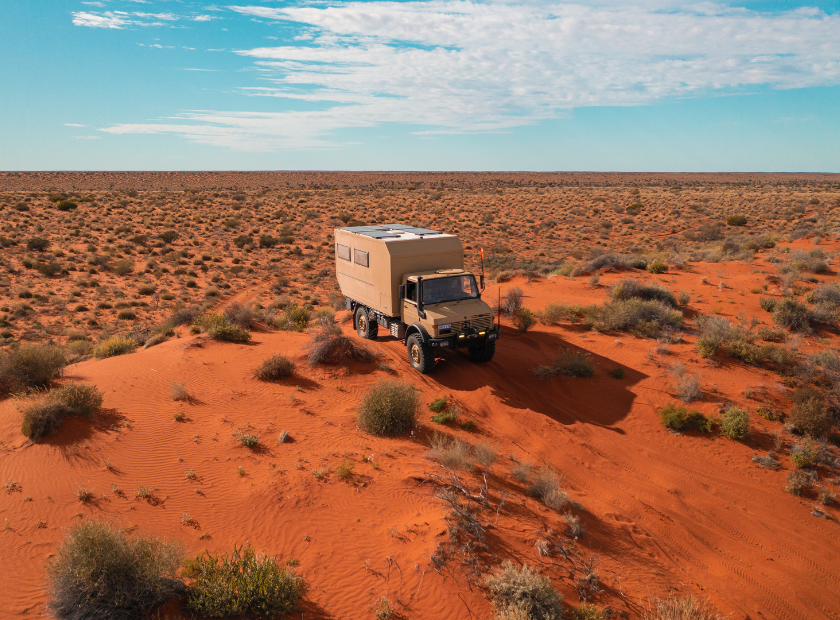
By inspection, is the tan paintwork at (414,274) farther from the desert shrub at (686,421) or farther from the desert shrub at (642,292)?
the desert shrub at (642,292)

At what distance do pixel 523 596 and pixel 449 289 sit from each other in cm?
789

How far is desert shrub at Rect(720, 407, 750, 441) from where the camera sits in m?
9.77

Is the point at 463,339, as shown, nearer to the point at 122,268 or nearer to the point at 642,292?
the point at 642,292

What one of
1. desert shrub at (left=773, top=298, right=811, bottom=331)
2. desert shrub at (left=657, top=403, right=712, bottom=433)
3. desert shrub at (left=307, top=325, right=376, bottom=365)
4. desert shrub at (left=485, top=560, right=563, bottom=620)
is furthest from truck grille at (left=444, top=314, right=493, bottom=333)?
desert shrub at (left=773, top=298, right=811, bottom=331)

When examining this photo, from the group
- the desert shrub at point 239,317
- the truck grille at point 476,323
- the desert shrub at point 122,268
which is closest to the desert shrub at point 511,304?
the truck grille at point 476,323

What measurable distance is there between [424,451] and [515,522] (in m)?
2.47

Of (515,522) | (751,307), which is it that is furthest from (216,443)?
(751,307)

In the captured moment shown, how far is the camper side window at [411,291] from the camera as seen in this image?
1213 centimetres

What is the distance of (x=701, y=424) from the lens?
10266 mm

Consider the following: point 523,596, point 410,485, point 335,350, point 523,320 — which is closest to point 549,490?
point 410,485

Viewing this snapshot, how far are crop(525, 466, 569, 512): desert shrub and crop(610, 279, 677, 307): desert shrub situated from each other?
10.4 meters

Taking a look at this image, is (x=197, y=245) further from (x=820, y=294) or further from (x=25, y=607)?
(x=820, y=294)

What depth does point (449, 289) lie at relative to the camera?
12.3m

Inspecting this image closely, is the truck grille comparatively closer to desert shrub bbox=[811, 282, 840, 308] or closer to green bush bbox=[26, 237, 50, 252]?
desert shrub bbox=[811, 282, 840, 308]
